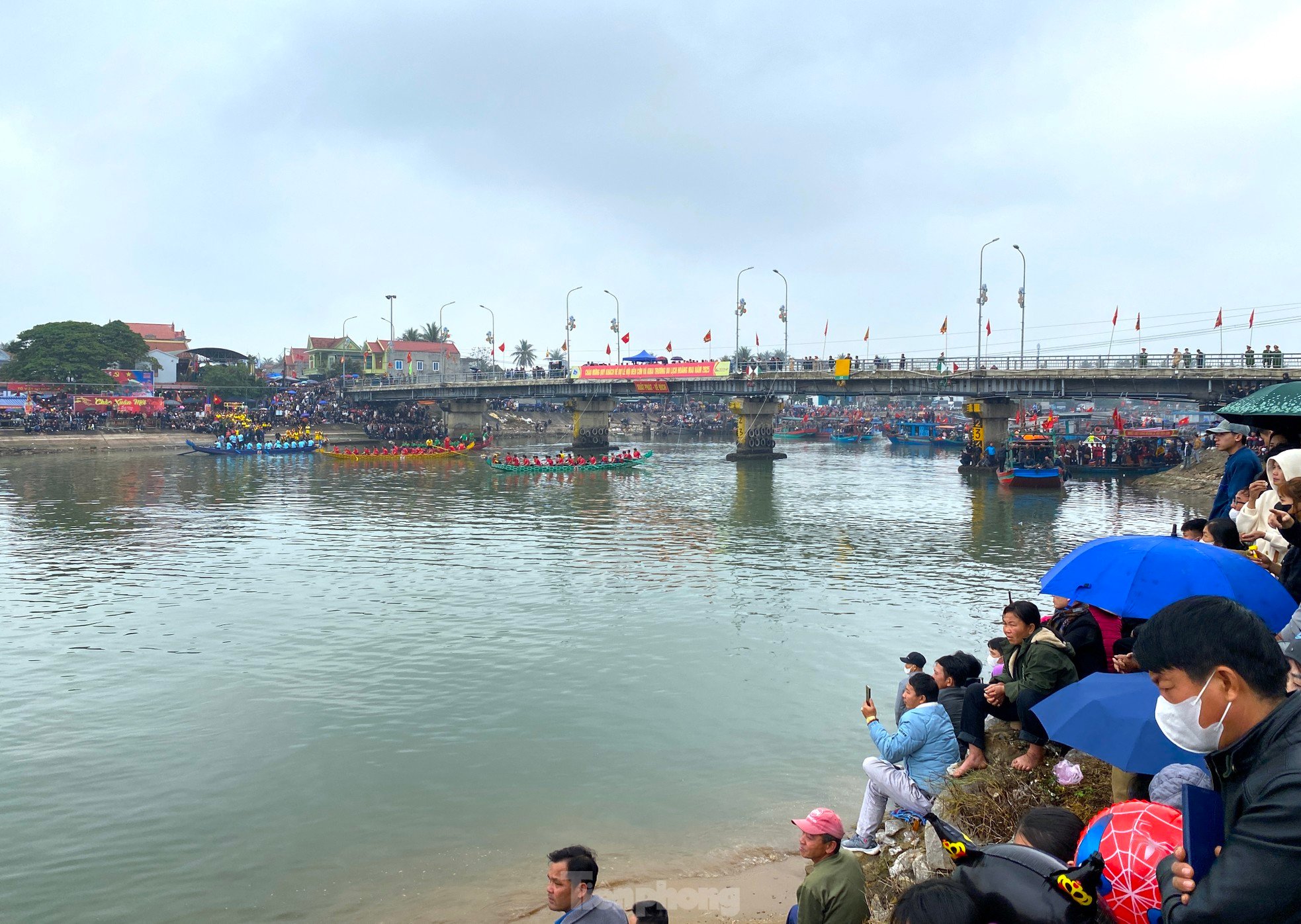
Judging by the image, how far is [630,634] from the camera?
18203 mm

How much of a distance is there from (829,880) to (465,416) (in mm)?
91983

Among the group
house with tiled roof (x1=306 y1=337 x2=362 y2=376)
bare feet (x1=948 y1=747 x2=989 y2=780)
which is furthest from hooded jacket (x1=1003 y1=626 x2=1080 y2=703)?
house with tiled roof (x1=306 y1=337 x2=362 y2=376)

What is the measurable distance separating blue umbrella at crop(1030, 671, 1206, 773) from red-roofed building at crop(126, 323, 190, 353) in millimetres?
118671

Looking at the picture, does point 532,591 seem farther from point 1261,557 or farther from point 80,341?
point 80,341

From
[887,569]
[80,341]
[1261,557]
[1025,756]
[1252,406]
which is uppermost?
[80,341]

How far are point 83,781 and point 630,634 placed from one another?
959 centimetres

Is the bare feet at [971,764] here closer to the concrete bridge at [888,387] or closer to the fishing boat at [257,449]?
the concrete bridge at [888,387]

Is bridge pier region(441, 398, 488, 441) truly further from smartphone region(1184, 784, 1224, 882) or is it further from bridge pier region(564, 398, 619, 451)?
smartphone region(1184, 784, 1224, 882)

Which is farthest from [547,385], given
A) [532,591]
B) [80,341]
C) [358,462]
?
[532,591]

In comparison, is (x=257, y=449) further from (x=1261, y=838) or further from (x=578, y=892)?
(x=1261, y=838)

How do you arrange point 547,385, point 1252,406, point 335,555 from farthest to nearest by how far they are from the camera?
point 547,385
point 335,555
point 1252,406

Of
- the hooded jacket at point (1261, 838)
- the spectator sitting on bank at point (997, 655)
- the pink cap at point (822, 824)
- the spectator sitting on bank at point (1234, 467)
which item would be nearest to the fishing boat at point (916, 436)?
the spectator sitting on bank at point (1234, 467)

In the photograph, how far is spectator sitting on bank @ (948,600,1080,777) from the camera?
7.73 metres

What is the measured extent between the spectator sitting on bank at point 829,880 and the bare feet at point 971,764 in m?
2.40
